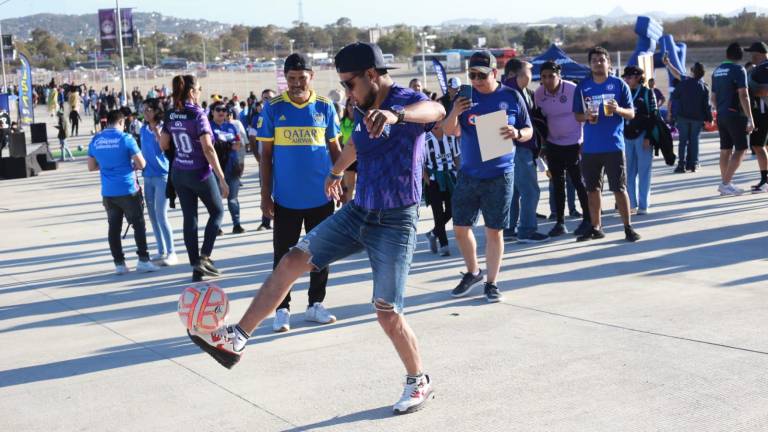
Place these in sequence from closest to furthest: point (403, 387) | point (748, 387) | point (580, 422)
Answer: point (580, 422) → point (748, 387) → point (403, 387)

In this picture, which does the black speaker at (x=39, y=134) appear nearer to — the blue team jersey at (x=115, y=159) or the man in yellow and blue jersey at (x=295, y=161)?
the blue team jersey at (x=115, y=159)

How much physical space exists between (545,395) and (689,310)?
2187 mm

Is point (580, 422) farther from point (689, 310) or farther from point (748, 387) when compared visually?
point (689, 310)

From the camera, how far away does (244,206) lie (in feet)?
49.1

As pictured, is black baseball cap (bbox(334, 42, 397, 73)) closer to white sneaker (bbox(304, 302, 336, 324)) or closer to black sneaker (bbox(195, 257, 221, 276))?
white sneaker (bbox(304, 302, 336, 324))

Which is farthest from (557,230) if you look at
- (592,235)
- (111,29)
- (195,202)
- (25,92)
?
(111,29)

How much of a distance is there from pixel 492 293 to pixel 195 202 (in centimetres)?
325

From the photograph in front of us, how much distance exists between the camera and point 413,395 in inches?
193

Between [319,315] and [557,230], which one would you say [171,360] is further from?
[557,230]

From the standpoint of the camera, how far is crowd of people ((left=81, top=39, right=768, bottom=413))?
4.91 m

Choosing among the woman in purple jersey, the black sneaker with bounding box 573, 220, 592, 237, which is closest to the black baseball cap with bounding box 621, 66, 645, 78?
the black sneaker with bounding box 573, 220, 592, 237

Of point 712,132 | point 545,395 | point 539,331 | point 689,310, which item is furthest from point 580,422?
point 712,132

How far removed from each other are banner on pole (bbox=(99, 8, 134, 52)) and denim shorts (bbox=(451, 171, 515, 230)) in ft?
153

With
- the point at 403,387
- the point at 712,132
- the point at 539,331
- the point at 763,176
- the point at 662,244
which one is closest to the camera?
the point at 403,387
